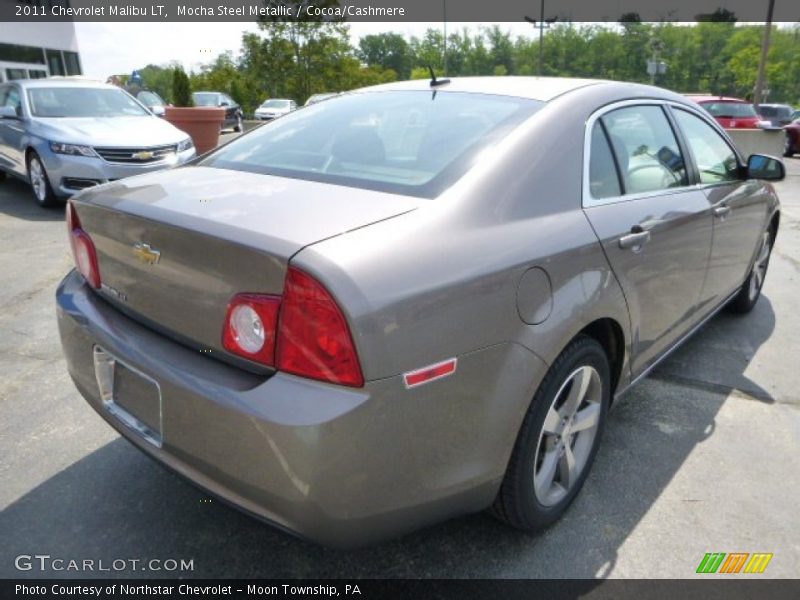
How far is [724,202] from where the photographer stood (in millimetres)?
3303

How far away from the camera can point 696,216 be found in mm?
2934

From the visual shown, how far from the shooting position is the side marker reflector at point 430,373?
1.61 meters

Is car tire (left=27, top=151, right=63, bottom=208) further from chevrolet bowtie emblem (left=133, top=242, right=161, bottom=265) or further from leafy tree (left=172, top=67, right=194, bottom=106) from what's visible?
leafy tree (left=172, top=67, right=194, bottom=106)

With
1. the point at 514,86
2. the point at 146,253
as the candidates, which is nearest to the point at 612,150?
the point at 514,86

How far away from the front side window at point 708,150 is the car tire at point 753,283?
32.7 inches

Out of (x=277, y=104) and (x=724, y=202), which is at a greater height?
(x=724, y=202)

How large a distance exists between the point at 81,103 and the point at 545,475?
864 cm

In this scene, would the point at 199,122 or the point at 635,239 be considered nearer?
the point at 635,239

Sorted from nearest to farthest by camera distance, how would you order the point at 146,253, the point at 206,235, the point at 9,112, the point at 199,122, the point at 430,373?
the point at 430,373 → the point at 206,235 → the point at 146,253 → the point at 9,112 → the point at 199,122

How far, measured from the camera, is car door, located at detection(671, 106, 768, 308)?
3229 mm

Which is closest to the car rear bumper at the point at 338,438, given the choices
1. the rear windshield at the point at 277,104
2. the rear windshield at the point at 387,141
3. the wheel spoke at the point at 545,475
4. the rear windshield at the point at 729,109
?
the wheel spoke at the point at 545,475

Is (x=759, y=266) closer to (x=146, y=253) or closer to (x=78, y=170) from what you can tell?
(x=146, y=253)

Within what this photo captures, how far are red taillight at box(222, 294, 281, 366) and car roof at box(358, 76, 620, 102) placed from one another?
1381 millimetres

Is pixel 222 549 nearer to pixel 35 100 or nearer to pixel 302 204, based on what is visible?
pixel 302 204
